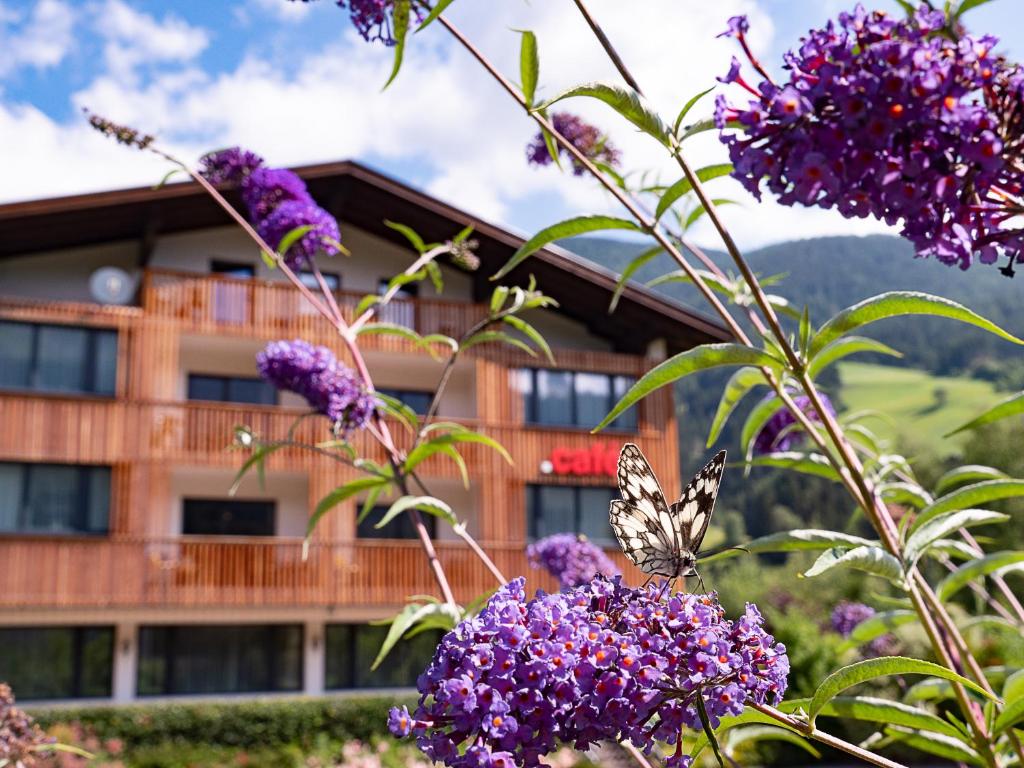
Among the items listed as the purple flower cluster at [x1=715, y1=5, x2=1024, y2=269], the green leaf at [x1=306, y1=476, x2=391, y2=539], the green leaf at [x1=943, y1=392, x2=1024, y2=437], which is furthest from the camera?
the green leaf at [x1=306, y1=476, x2=391, y2=539]

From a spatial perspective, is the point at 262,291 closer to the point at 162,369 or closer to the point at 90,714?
the point at 162,369

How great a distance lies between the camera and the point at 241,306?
16.5 m

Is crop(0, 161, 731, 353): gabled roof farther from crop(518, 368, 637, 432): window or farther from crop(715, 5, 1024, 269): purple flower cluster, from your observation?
crop(715, 5, 1024, 269): purple flower cluster

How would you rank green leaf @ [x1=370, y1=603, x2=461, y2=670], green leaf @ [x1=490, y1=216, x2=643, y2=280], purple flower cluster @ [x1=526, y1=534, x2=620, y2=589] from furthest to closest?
purple flower cluster @ [x1=526, y1=534, x2=620, y2=589] → green leaf @ [x1=370, y1=603, x2=461, y2=670] → green leaf @ [x1=490, y1=216, x2=643, y2=280]

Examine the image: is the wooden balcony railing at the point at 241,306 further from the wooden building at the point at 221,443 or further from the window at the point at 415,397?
the window at the point at 415,397

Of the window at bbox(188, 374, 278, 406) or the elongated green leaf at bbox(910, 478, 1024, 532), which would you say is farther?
the window at bbox(188, 374, 278, 406)

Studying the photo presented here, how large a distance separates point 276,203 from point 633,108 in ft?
6.52

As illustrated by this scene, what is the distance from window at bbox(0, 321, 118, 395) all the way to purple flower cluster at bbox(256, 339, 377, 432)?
13.5 m

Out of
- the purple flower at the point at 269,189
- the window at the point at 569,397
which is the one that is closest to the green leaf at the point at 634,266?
the purple flower at the point at 269,189

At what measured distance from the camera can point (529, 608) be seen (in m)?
1.28

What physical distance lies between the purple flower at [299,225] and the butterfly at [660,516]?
158 cm

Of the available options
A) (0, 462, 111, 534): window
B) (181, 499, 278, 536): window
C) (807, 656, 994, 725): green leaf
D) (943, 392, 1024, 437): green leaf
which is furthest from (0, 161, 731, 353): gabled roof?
(807, 656, 994, 725): green leaf

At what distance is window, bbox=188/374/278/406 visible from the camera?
17062 millimetres

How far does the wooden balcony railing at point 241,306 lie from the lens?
1616cm
